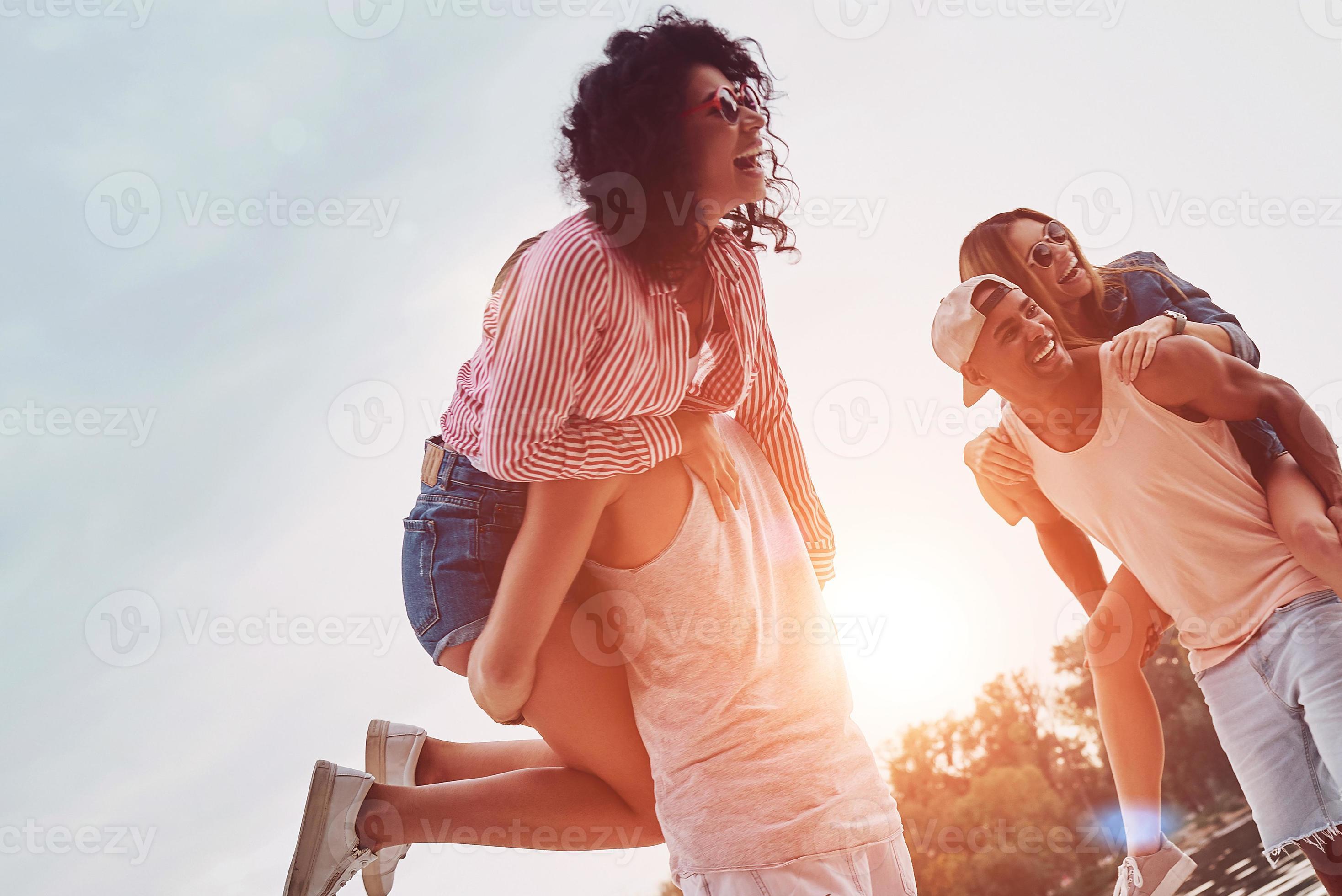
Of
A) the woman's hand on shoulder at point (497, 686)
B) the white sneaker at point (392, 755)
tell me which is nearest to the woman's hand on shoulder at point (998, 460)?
the woman's hand on shoulder at point (497, 686)

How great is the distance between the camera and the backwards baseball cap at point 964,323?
2.28 m

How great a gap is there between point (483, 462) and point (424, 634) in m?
0.37

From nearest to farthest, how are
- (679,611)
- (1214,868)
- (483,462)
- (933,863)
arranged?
(679,611) → (483,462) → (1214,868) → (933,863)

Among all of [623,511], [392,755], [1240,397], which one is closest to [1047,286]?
[1240,397]

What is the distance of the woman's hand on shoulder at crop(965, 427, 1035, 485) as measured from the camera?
92.7 inches

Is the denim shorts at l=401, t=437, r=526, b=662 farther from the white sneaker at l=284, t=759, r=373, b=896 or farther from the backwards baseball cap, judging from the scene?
the backwards baseball cap

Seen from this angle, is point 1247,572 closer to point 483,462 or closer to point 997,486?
point 997,486

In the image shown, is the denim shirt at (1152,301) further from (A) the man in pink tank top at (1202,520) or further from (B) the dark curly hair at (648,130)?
(B) the dark curly hair at (648,130)

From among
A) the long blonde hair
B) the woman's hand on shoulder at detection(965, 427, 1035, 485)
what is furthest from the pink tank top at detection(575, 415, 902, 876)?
the long blonde hair

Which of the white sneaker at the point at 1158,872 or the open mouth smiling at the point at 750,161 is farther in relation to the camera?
the white sneaker at the point at 1158,872

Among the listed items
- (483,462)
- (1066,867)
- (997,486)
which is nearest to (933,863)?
(1066,867)

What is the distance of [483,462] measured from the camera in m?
1.65

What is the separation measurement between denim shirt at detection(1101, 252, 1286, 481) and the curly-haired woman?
3.44 feet

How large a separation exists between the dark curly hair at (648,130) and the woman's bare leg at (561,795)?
0.78 meters
